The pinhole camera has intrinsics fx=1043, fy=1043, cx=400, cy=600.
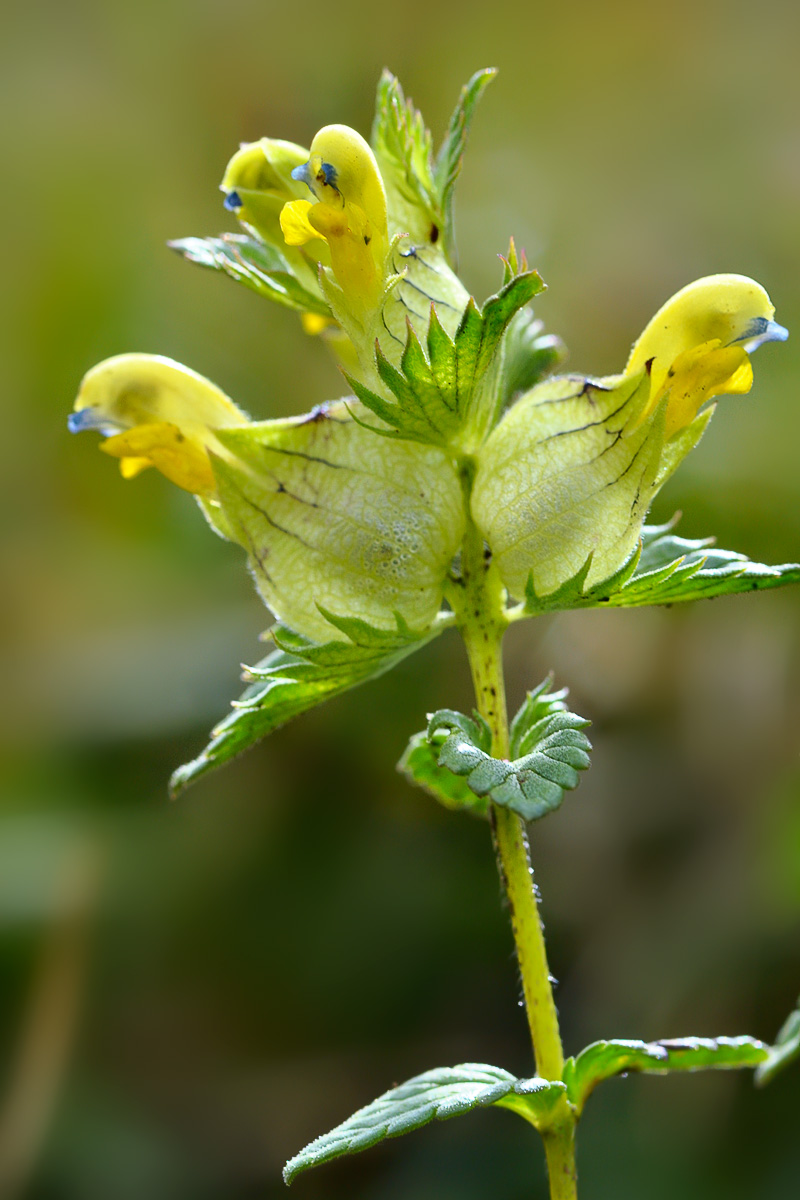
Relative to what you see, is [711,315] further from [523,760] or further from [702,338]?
[523,760]

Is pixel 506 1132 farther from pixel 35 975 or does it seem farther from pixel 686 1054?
pixel 686 1054

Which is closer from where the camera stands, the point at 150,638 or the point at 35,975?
the point at 35,975

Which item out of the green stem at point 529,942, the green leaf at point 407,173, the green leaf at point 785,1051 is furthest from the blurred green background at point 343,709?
the green leaf at point 407,173

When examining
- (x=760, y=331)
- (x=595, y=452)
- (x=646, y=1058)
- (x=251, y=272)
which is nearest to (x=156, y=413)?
(x=251, y=272)

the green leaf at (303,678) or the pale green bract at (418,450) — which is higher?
the pale green bract at (418,450)

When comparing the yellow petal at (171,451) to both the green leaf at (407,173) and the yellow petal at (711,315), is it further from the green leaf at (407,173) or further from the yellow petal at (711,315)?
→ the yellow petal at (711,315)

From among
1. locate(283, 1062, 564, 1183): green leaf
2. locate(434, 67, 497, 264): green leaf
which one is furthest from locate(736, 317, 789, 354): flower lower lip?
locate(283, 1062, 564, 1183): green leaf

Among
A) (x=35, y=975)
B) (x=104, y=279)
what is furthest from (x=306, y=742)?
(x=104, y=279)
